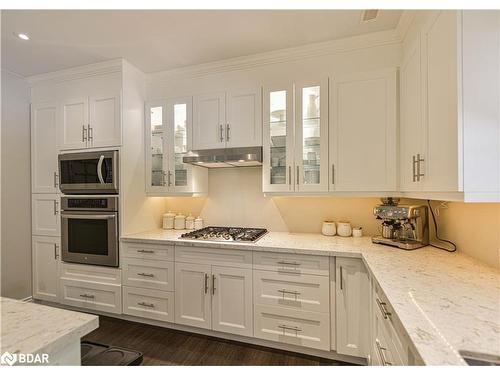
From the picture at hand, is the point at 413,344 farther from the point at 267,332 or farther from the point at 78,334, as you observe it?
the point at 267,332

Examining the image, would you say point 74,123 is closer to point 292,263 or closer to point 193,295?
point 193,295

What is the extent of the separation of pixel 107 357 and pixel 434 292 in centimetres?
181

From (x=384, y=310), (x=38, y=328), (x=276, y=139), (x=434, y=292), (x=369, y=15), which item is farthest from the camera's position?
(x=276, y=139)

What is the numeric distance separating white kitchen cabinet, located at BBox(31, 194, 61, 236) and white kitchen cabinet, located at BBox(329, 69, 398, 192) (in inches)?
109

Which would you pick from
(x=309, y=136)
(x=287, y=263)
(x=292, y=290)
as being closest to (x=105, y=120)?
(x=309, y=136)

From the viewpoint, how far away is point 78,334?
29.6 inches

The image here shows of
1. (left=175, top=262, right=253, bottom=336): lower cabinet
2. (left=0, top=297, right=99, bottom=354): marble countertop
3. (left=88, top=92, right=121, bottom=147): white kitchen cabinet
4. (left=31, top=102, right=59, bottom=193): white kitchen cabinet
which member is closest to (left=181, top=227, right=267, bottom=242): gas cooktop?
(left=175, top=262, right=253, bottom=336): lower cabinet

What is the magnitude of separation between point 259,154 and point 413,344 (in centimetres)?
171

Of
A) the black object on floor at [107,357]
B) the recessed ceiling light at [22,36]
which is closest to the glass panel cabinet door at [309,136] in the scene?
the black object on floor at [107,357]

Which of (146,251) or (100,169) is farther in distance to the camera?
(100,169)

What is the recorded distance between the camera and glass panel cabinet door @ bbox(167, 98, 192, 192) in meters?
2.50

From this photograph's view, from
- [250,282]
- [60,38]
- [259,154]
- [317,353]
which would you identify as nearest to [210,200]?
[259,154]

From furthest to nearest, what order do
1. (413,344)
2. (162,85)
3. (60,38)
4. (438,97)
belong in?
(162,85)
(60,38)
(438,97)
(413,344)

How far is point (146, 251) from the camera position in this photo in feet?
7.41
